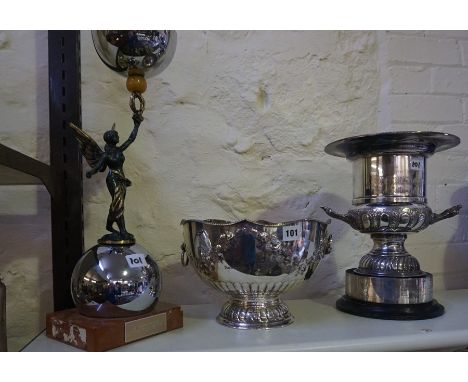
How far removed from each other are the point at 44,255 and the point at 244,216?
42 centimetres

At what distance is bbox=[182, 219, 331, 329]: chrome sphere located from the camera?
0.61m

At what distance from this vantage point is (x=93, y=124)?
846 mm

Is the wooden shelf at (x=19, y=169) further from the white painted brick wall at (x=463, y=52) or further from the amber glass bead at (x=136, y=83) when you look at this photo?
the white painted brick wall at (x=463, y=52)

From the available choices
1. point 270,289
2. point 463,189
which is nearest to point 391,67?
point 463,189

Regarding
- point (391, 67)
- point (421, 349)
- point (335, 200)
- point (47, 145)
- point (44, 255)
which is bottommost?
point (421, 349)

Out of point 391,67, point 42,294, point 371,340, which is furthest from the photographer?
point 391,67

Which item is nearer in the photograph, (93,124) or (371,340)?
(371,340)

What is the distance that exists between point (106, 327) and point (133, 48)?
416 mm

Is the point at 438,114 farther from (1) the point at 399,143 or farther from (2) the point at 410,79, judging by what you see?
(1) the point at 399,143

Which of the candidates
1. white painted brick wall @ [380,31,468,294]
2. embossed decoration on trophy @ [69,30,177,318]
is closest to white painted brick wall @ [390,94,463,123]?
white painted brick wall @ [380,31,468,294]

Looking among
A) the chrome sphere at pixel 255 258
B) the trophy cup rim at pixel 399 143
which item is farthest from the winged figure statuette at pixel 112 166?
the trophy cup rim at pixel 399 143

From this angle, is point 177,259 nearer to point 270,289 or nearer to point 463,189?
point 270,289

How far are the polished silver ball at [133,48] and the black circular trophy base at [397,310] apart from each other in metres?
0.54

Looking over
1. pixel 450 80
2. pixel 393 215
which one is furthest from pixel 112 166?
pixel 450 80
